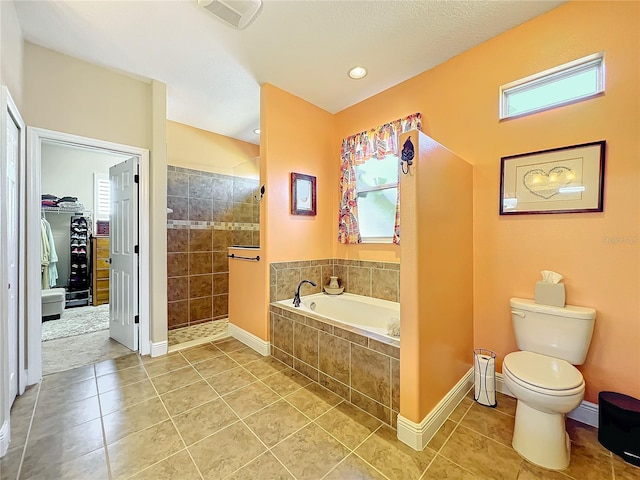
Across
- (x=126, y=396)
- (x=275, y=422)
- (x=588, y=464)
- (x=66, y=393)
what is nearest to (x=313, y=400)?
(x=275, y=422)

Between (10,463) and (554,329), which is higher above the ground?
(554,329)

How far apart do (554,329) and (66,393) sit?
11.6 feet

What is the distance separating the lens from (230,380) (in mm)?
2258

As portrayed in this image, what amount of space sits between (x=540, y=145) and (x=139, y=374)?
12.1 ft

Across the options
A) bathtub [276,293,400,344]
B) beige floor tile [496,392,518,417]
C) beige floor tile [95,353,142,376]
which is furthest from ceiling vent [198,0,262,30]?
beige floor tile [496,392,518,417]

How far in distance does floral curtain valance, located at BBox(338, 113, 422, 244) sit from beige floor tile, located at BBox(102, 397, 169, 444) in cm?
225

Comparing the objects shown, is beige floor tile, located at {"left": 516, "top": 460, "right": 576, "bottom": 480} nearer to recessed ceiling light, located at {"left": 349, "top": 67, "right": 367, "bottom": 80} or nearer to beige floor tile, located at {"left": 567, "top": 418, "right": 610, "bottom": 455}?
beige floor tile, located at {"left": 567, "top": 418, "right": 610, "bottom": 455}

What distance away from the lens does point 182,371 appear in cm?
240

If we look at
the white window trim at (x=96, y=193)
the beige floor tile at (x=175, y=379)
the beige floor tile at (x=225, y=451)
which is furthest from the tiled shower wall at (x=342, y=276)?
the white window trim at (x=96, y=193)

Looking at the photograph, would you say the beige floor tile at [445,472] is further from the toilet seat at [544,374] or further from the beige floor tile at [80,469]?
the beige floor tile at [80,469]

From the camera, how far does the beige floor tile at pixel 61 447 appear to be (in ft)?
4.61

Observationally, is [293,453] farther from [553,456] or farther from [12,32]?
[12,32]

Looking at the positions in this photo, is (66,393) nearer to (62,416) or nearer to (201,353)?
(62,416)

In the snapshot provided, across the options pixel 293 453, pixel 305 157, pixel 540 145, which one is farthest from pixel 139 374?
pixel 540 145
